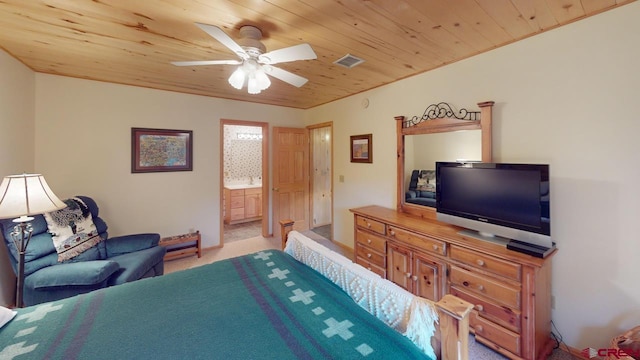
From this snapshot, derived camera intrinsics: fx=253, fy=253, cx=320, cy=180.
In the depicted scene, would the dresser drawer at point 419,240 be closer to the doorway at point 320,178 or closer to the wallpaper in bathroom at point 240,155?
the doorway at point 320,178

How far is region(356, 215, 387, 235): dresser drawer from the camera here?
275cm

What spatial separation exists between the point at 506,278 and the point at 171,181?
4058mm

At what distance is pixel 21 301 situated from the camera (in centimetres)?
192

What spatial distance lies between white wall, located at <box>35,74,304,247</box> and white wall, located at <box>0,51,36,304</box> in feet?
0.66

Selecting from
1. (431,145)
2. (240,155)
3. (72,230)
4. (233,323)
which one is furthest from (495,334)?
(240,155)

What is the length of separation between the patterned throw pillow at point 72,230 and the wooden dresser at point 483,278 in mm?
3029

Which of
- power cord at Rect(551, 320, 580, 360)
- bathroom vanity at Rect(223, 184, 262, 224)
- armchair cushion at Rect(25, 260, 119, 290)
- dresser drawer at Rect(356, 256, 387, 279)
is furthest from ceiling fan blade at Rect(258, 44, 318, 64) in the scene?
bathroom vanity at Rect(223, 184, 262, 224)

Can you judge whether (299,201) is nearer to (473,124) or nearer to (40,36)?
(473,124)

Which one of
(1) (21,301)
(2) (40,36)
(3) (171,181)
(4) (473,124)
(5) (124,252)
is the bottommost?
(1) (21,301)

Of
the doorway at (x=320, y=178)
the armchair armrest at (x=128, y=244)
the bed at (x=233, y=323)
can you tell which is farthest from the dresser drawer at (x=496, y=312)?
the doorway at (x=320, y=178)

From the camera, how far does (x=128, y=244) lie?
2.68m

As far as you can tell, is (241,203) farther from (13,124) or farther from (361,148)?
(13,124)

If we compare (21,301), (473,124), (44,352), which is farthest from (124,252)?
(473,124)

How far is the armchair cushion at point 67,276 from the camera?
1.95 m
